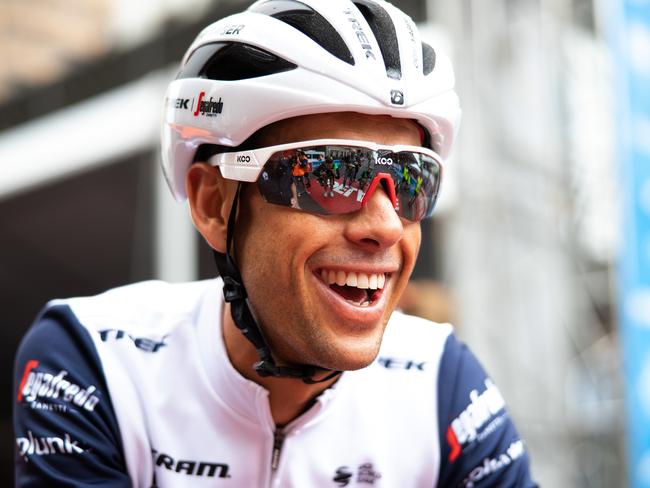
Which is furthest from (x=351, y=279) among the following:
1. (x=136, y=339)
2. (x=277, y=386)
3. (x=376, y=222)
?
(x=136, y=339)

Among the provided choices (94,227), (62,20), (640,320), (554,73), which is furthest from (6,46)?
(640,320)

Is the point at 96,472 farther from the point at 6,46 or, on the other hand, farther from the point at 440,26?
the point at 6,46

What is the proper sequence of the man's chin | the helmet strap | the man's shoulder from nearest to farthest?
the man's chin < the helmet strap < the man's shoulder

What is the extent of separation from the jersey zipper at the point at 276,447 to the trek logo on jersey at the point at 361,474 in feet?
0.49

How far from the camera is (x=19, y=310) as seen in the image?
928 cm

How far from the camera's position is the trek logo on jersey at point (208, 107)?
1908 millimetres

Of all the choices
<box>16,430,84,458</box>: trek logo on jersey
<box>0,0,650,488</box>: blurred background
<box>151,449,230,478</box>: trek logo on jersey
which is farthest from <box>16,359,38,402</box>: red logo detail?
<box>0,0,650,488</box>: blurred background

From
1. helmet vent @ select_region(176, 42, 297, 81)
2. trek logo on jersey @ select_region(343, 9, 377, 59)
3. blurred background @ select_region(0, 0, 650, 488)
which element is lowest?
blurred background @ select_region(0, 0, 650, 488)

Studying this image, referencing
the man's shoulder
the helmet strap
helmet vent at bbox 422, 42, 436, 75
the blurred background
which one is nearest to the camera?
the helmet strap

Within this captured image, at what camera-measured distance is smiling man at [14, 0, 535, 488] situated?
178cm

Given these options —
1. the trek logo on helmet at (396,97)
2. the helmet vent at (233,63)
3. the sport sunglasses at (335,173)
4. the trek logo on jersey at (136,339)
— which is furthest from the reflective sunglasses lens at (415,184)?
the trek logo on jersey at (136,339)

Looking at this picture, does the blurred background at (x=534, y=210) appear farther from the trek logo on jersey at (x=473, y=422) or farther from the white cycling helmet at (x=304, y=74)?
the white cycling helmet at (x=304, y=74)

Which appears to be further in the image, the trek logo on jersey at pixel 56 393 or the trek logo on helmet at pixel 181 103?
the trek logo on helmet at pixel 181 103

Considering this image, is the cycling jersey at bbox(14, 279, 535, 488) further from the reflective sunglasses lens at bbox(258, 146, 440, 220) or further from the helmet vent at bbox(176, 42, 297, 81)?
the helmet vent at bbox(176, 42, 297, 81)
